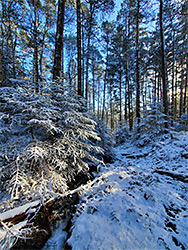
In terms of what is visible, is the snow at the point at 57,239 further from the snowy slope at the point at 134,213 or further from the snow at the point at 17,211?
the snow at the point at 17,211

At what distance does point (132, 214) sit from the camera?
2098mm

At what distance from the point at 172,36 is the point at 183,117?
24.3ft

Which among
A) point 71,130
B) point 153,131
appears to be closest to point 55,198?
point 71,130

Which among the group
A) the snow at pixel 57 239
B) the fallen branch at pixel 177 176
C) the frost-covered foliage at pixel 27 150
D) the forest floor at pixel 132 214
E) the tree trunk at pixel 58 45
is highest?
the tree trunk at pixel 58 45

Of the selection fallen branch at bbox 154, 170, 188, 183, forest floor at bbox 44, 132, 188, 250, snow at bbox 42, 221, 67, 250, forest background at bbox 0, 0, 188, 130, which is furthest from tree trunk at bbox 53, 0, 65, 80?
fallen branch at bbox 154, 170, 188, 183

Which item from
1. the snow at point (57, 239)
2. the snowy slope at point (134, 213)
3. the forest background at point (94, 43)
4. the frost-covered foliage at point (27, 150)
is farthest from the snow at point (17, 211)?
the forest background at point (94, 43)

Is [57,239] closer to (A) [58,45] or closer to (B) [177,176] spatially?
(B) [177,176]

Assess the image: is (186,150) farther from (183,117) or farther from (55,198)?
(183,117)

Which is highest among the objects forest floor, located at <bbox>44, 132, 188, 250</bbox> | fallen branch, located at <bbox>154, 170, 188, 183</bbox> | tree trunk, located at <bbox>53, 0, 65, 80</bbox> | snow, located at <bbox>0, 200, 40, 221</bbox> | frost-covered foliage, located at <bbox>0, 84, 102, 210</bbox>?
tree trunk, located at <bbox>53, 0, 65, 80</bbox>

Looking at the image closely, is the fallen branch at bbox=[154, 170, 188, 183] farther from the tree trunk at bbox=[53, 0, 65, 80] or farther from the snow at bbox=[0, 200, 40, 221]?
the tree trunk at bbox=[53, 0, 65, 80]

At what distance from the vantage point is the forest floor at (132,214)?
5.66ft

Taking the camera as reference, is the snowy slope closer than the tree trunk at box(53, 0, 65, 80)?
Yes

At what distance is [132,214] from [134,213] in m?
0.04

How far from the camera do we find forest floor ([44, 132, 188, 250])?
173 centimetres
